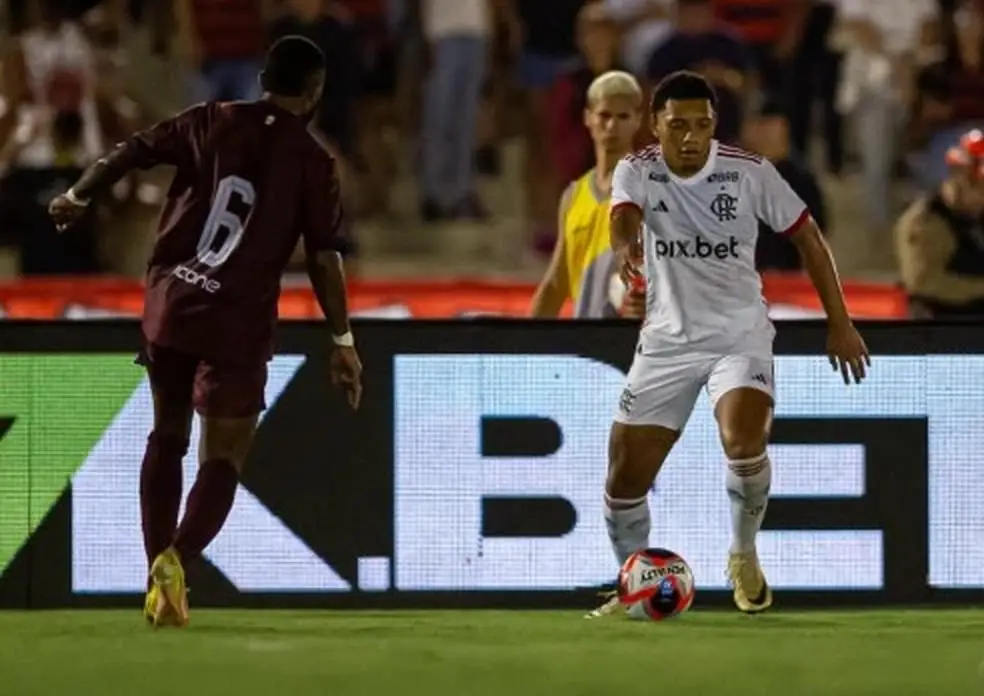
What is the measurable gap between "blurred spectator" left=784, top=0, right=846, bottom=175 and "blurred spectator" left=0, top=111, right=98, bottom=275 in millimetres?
4467

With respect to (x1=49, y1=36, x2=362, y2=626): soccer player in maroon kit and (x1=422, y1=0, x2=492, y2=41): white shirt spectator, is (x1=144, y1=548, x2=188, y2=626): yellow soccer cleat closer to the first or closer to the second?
(x1=49, y1=36, x2=362, y2=626): soccer player in maroon kit

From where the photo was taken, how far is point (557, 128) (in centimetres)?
1822

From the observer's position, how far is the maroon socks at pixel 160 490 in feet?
37.2

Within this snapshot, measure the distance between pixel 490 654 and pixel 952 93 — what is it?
9819 mm

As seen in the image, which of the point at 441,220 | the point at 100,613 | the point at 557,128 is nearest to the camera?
the point at 100,613

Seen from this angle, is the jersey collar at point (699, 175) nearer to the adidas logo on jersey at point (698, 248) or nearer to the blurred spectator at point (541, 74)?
the adidas logo on jersey at point (698, 248)

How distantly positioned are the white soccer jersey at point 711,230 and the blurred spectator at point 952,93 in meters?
7.75

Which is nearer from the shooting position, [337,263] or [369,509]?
[337,263]

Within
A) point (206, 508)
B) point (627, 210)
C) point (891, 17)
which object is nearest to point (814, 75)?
point (891, 17)

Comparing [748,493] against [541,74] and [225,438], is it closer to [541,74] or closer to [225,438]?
[225,438]

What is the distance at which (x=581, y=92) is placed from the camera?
18.0m

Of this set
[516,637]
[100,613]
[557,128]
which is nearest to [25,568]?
[100,613]

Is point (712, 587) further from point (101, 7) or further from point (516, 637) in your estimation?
point (101, 7)

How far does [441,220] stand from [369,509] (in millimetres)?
7445
